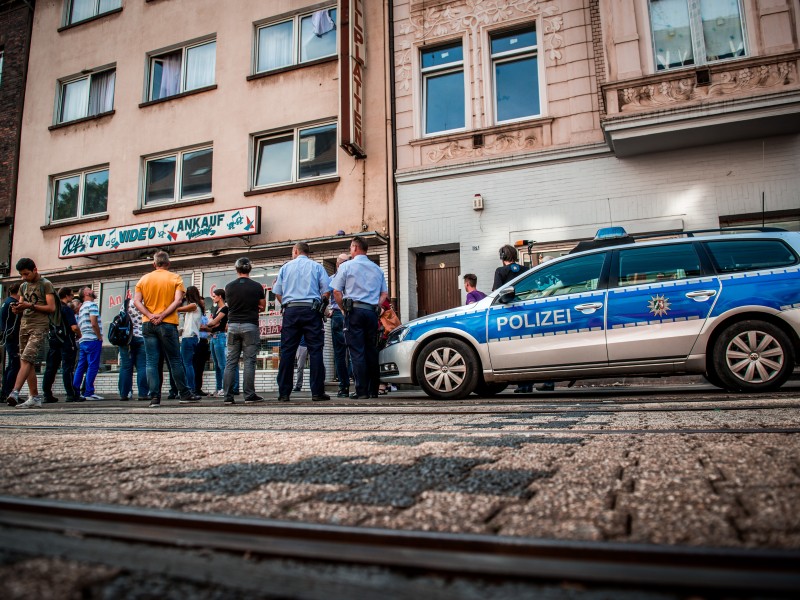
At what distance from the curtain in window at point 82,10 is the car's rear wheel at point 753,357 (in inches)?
717

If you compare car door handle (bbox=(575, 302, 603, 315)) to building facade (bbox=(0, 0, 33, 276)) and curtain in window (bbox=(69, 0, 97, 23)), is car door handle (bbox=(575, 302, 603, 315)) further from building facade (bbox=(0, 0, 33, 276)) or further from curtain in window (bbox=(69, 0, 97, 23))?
curtain in window (bbox=(69, 0, 97, 23))

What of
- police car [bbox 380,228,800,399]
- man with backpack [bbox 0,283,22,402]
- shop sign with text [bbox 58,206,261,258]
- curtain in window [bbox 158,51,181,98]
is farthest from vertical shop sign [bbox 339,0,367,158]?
police car [bbox 380,228,800,399]

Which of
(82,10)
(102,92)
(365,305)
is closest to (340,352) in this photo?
(365,305)

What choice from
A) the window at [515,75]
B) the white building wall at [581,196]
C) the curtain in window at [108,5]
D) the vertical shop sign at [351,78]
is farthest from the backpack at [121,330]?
the curtain in window at [108,5]

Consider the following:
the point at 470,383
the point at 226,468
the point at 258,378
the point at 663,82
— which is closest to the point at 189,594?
the point at 226,468

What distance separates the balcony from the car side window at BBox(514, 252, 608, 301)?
484 cm

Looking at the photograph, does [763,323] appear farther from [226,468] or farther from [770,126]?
[770,126]

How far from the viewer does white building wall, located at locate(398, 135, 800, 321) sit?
948 cm

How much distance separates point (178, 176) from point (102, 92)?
13.5ft

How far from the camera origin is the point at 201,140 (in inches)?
547

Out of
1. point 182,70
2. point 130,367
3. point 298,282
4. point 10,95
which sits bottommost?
point 130,367

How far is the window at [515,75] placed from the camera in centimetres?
1145

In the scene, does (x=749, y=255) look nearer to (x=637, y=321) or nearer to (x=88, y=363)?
(x=637, y=321)

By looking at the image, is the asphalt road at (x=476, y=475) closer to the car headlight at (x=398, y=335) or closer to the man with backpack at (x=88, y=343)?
the car headlight at (x=398, y=335)
